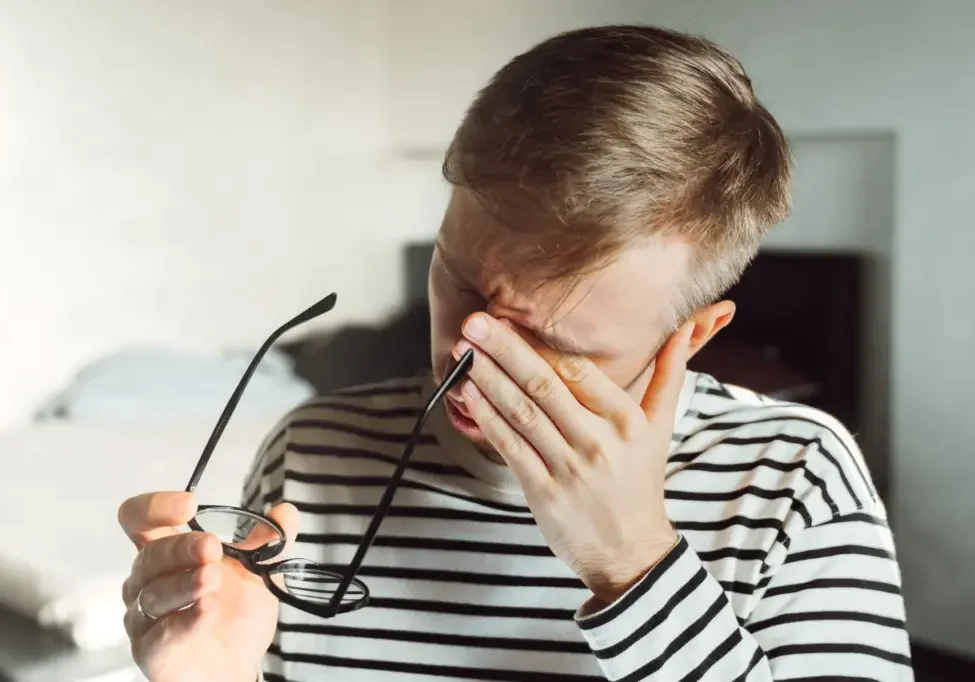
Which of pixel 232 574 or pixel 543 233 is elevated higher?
pixel 543 233

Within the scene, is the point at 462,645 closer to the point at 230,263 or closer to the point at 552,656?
the point at 552,656

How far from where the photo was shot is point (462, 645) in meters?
0.45

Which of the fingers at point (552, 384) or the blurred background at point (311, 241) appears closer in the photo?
the fingers at point (552, 384)

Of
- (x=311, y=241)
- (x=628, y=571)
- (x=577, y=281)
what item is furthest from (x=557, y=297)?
(x=311, y=241)

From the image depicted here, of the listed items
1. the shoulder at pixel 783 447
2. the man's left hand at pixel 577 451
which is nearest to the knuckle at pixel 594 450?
the man's left hand at pixel 577 451

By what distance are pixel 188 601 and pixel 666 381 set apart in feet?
0.70

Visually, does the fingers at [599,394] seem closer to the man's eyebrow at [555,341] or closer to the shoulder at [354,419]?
the man's eyebrow at [555,341]

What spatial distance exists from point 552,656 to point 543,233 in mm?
213

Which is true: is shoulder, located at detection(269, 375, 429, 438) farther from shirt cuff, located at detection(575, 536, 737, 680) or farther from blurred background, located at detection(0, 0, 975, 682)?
shirt cuff, located at detection(575, 536, 737, 680)

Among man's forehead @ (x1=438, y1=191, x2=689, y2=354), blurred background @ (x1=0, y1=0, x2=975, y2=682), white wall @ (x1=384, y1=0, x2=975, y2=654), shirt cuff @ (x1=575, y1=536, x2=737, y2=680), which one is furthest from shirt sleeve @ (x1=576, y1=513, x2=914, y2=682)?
white wall @ (x1=384, y1=0, x2=975, y2=654)

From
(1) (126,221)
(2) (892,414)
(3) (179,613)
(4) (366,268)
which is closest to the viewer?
(3) (179,613)

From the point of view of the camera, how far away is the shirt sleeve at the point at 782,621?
356 millimetres

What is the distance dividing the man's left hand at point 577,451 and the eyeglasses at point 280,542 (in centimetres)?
2

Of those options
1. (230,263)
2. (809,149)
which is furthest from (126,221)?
(809,149)
